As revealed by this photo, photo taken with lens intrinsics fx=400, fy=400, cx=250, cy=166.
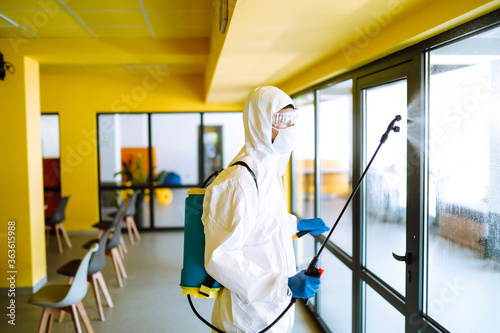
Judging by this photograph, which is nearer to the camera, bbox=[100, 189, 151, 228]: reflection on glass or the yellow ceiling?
the yellow ceiling

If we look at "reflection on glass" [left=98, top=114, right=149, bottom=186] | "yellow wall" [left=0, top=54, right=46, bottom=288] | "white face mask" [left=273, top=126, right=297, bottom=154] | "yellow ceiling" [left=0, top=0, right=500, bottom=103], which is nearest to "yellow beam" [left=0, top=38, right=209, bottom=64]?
"yellow ceiling" [left=0, top=0, right=500, bottom=103]

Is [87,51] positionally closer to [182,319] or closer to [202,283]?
[182,319]

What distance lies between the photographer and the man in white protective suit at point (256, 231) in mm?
1501

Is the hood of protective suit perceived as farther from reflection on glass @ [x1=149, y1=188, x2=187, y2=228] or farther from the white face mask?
reflection on glass @ [x1=149, y1=188, x2=187, y2=228]

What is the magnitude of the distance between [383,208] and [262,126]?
1.06 meters

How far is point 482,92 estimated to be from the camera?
1438 millimetres

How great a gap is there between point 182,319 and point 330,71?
2562 millimetres

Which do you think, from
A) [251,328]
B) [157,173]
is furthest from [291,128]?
[157,173]

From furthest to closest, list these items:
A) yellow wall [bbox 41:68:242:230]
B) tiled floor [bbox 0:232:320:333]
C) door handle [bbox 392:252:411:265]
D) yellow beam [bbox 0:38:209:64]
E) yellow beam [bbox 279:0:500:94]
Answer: yellow wall [bbox 41:68:242:230], yellow beam [bbox 0:38:209:64], tiled floor [bbox 0:232:320:333], door handle [bbox 392:252:411:265], yellow beam [bbox 279:0:500:94]

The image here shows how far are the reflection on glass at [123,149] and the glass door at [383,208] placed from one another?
520 cm

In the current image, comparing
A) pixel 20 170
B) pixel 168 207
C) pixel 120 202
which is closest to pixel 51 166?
pixel 120 202

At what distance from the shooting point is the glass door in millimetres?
2074

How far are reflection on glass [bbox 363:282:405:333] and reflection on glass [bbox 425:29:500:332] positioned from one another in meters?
0.36

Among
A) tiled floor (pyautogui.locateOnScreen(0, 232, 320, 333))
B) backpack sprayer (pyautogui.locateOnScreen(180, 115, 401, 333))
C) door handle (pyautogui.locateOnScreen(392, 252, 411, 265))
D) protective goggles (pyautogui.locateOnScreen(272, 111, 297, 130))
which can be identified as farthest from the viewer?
tiled floor (pyautogui.locateOnScreen(0, 232, 320, 333))
